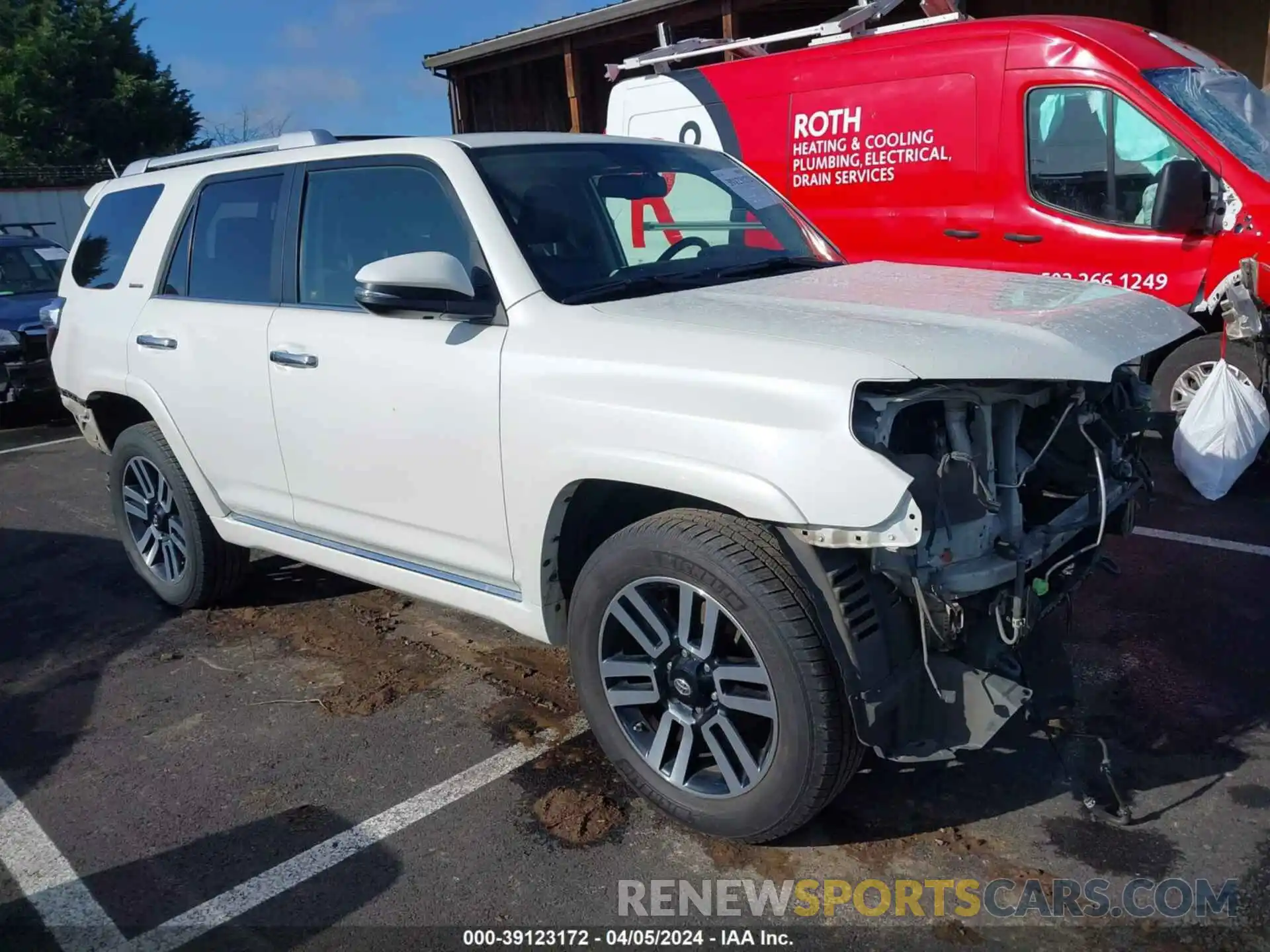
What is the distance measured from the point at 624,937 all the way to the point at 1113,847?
1.35m

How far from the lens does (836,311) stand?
2977 millimetres

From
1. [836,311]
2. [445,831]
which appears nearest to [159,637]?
[445,831]

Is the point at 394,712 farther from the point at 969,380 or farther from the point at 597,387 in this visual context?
the point at 969,380

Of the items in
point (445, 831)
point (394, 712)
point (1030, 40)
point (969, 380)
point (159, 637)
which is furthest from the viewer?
point (1030, 40)

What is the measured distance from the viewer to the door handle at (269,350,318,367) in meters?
3.77

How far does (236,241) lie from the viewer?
4.34 m

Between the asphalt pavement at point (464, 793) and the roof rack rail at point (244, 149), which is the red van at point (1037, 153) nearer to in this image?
the asphalt pavement at point (464, 793)

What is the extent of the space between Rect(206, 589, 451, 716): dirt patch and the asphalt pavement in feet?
0.05

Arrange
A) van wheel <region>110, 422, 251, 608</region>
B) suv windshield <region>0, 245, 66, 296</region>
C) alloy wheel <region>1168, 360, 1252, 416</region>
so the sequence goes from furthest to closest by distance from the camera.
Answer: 1. suv windshield <region>0, 245, 66, 296</region>
2. alloy wheel <region>1168, 360, 1252, 416</region>
3. van wheel <region>110, 422, 251, 608</region>

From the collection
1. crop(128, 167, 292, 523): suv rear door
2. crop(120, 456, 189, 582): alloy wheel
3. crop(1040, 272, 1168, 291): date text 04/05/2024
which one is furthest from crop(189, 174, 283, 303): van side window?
crop(1040, 272, 1168, 291): date text 04/05/2024

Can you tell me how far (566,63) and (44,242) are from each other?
6475 mm

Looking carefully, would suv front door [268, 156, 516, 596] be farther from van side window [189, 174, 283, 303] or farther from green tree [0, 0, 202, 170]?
green tree [0, 0, 202, 170]

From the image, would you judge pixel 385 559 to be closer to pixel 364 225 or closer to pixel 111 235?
pixel 364 225

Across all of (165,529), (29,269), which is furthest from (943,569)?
(29,269)
